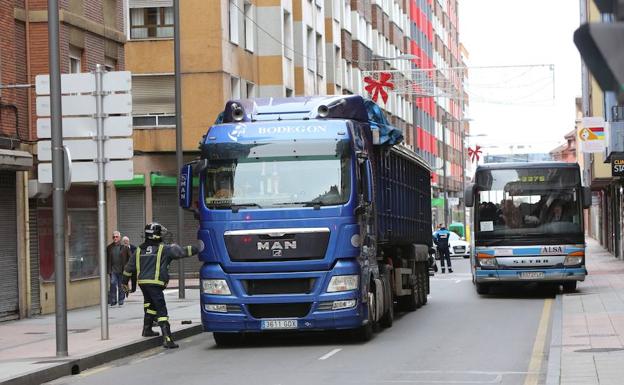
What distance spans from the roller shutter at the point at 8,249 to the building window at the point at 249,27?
21828 mm

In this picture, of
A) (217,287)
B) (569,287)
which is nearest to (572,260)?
(569,287)

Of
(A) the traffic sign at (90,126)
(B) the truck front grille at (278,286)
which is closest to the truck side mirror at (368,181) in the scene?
(B) the truck front grille at (278,286)

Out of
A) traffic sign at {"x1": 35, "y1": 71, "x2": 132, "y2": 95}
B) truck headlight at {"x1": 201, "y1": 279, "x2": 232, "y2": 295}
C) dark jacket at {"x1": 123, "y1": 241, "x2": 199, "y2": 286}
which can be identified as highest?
traffic sign at {"x1": 35, "y1": 71, "x2": 132, "y2": 95}

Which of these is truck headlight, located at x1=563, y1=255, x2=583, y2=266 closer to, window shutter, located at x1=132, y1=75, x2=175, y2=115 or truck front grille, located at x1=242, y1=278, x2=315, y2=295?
truck front grille, located at x1=242, y1=278, x2=315, y2=295

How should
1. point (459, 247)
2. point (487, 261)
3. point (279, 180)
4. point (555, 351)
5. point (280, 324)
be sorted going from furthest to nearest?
point (459, 247) < point (487, 261) < point (279, 180) < point (280, 324) < point (555, 351)

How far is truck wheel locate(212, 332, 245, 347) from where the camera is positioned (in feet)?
56.2

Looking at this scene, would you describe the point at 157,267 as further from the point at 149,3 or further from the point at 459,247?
the point at 459,247

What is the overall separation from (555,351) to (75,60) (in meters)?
15.5

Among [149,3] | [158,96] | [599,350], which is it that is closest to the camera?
[599,350]

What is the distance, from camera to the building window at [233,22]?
42.1 metres

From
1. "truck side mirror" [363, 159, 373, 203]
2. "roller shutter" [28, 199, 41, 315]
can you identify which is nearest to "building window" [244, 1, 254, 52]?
"roller shutter" [28, 199, 41, 315]

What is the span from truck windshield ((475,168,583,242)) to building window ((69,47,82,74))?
930cm

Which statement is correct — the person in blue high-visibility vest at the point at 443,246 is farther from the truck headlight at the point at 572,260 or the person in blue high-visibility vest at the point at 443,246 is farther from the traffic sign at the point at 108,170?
the traffic sign at the point at 108,170

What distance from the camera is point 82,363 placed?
14.3 metres
